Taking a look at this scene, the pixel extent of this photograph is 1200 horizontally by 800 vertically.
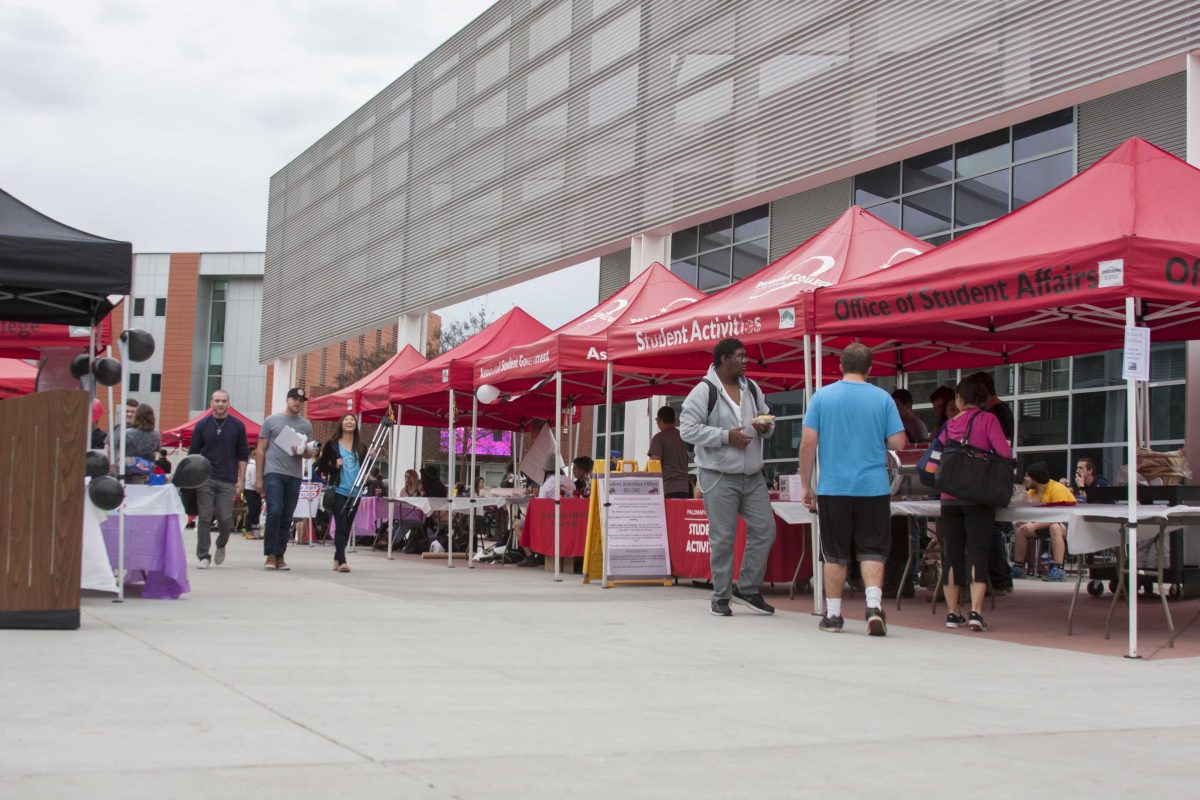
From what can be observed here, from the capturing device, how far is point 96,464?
25.1ft

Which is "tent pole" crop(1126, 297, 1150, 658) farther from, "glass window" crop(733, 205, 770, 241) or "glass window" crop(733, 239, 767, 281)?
"glass window" crop(733, 205, 770, 241)

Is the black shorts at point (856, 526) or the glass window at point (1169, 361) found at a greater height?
the glass window at point (1169, 361)

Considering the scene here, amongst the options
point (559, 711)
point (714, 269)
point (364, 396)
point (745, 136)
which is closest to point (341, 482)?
point (364, 396)

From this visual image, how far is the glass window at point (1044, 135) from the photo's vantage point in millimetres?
15688

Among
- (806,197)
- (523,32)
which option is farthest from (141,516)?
(523,32)

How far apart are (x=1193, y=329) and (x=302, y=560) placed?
35.1 feet

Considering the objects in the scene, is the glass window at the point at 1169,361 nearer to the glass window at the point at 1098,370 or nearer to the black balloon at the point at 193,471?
the glass window at the point at 1098,370

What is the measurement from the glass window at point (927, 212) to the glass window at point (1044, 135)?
137cm

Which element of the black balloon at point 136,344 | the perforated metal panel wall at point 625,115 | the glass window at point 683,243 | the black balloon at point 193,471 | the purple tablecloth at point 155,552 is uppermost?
the perforated metal panel wall at point 625,115

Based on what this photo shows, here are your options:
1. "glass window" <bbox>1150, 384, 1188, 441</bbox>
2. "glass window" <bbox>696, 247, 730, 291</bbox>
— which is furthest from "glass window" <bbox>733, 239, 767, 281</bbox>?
"glass window" <bbox>1150, 384, 1188, 441</bbox>

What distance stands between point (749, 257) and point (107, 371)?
49.0ft

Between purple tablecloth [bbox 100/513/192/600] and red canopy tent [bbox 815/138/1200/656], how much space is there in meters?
5.08

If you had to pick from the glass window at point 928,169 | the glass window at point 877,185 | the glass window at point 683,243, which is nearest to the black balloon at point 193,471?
the glass window at point 928,169

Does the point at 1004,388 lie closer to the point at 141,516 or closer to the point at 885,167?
the point at 885,167
